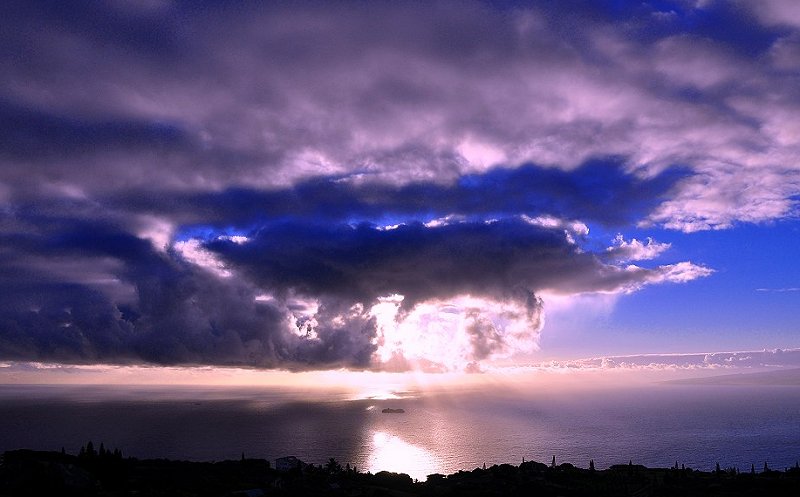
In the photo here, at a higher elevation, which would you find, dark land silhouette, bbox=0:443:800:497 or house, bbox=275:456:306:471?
dark land silhouette, bbox=0:443:800:497

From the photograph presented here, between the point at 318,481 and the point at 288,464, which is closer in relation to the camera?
the point at 318,481

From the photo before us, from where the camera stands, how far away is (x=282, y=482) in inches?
4272

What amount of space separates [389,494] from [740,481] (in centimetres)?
7155

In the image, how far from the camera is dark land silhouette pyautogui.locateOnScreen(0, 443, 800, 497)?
269 ft

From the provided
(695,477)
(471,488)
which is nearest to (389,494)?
(471,488)

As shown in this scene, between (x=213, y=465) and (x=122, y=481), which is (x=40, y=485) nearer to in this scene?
(x=122, y=481)

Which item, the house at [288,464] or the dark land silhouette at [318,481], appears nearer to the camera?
the dark land silhouette at [318,481]

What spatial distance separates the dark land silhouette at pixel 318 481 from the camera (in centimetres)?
8194

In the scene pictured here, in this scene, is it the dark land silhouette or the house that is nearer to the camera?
the dark land silhouette

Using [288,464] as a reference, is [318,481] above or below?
above

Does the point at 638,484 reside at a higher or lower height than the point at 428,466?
higher

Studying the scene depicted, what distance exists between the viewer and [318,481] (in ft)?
→ 362

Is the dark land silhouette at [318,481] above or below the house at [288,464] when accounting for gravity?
above

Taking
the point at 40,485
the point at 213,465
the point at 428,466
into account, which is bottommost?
the point at 428,466
